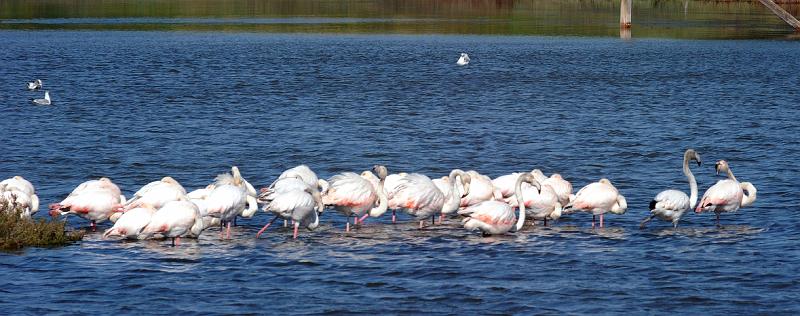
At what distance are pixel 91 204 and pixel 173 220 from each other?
5.54ft

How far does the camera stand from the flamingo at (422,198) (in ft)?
54.2

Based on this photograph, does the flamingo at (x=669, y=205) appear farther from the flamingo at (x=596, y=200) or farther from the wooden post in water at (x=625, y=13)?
the wooden post in water at (x=625, y=13)

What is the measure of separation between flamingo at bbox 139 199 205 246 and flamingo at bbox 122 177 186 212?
749 mm

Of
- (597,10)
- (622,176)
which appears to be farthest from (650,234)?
(597,10)

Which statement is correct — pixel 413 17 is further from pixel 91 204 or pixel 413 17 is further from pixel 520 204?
pixel 91 204

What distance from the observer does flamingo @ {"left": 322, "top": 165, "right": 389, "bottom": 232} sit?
16.6 m

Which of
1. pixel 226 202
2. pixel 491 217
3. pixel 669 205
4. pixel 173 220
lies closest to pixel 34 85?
pixel 226 202

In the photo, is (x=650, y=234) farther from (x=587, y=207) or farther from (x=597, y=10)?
(x=597, y=10)

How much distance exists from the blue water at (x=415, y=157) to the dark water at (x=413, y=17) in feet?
57.0

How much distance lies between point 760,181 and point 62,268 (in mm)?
13379

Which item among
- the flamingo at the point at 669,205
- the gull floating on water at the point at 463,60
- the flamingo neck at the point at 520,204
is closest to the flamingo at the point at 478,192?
the flamingo neck at the point at 520,204

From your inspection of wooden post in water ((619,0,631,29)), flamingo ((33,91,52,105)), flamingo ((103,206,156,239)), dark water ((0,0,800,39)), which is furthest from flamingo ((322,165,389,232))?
wooden post in water ((619,0,631,29))

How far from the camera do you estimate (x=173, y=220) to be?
14.9 metres

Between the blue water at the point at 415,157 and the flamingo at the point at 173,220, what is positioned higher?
the flamingo at the point at 173,220
